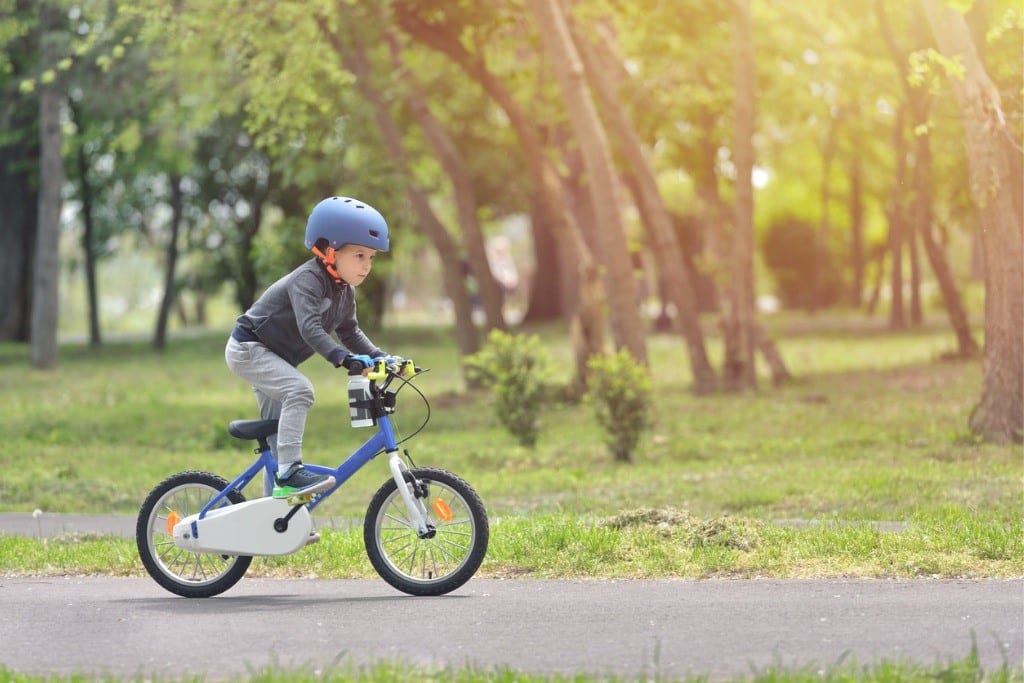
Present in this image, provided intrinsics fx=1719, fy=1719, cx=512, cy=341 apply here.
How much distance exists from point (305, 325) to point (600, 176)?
11.8 m

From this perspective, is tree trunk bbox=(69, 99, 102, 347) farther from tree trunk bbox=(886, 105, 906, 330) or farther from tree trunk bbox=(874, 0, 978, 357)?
tree trunk bbox=(874, 0, 978, 357)

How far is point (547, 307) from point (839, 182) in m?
Result: 16.4

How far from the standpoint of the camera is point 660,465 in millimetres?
16094

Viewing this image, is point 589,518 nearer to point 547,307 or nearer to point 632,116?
point 632,116

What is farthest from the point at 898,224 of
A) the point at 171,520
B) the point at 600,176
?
the point at 171,520

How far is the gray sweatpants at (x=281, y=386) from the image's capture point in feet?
27.0

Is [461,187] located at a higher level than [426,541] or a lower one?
higher

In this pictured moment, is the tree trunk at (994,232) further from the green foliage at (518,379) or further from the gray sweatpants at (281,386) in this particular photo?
the gray sweatpants at (281,386)

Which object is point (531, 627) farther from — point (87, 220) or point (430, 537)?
point (87, 220)

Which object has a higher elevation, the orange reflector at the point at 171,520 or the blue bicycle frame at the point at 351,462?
the blue bicycle frame at the point at 351,462

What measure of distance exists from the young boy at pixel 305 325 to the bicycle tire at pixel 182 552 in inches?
20.0

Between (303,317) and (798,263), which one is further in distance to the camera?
(798,263)

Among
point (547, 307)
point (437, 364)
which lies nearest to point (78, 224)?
point (547, 307)

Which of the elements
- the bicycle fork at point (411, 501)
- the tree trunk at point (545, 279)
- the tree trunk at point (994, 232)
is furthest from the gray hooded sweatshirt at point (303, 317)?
the tree trunk at point (545, 279)
